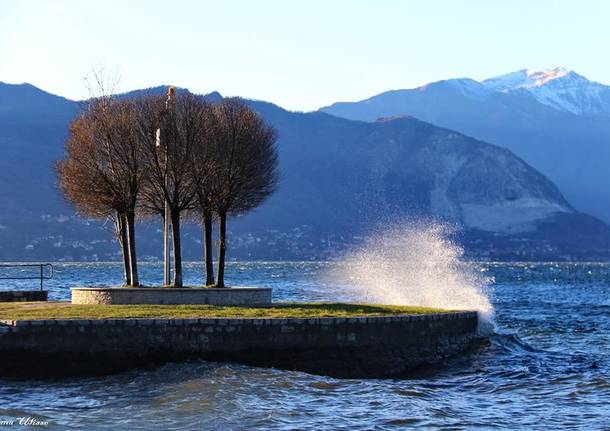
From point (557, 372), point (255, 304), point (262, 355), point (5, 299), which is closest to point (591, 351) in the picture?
point (557, 372)

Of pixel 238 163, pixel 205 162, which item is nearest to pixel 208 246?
pixel 238 163

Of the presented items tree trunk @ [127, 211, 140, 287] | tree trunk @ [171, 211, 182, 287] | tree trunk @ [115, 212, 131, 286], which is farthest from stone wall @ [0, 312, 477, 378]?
tree trunk @ [115, 212, 131, 286]

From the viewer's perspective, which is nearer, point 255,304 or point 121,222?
point 255,304

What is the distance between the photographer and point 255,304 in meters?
44.6

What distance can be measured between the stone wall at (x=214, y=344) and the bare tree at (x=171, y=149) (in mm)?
12518

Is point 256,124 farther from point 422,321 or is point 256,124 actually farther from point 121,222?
point 422,321

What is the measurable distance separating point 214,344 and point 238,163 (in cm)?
1590

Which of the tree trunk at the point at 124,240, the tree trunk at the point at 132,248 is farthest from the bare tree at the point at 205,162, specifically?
the tree trunk at the point at 124,240

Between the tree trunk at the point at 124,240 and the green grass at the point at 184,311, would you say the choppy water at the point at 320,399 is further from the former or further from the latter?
the tree trunk at the point at 124,240

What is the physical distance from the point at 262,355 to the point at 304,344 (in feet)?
4.71

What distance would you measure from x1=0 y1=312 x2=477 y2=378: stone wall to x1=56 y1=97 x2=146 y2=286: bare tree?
14.5 meters

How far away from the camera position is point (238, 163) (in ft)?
163

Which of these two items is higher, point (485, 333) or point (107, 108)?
point (107, 108)

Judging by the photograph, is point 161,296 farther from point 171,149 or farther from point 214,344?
point 214,344
